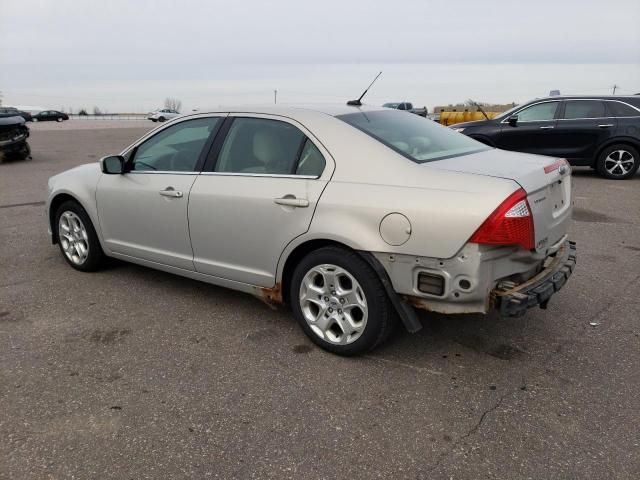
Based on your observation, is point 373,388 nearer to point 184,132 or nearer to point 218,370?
point 218,370

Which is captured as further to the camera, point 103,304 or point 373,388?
point 103,304

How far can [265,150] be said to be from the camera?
3709 mm

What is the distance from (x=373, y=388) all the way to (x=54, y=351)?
208cm

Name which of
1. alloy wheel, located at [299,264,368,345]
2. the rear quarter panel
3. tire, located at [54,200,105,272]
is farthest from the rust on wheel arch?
tire, located at [54,200,105,272]

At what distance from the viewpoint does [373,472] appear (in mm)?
2398

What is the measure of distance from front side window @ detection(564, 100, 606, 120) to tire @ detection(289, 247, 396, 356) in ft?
30.0

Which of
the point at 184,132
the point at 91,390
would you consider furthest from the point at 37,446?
the point at 184,132

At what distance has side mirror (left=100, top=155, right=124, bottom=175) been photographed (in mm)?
4418

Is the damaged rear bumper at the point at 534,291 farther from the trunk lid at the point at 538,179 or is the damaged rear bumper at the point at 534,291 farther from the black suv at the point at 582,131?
the black suv at the point at 582,131

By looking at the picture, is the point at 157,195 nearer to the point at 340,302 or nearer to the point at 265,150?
the point at 265,150

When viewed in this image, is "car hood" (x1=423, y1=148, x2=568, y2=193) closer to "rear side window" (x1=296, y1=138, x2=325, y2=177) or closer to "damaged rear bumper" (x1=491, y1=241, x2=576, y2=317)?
"damaged rear bumper" (x1=491, y1=241, x2=576, y2=317)

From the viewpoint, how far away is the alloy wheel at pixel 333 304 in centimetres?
326

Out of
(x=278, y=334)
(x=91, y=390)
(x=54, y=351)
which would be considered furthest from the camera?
(x=278, y=334)

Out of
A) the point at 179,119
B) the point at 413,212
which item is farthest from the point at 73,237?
the point at 413,212
